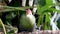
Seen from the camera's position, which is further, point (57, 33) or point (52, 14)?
point (52, 14)

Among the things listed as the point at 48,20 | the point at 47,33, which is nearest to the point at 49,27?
the point at 48,20

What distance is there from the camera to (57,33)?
59cm

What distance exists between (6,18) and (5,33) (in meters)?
0.16

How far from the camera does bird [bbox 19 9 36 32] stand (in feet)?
1.95

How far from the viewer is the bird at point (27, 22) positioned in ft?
1.95

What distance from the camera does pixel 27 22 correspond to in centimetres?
59

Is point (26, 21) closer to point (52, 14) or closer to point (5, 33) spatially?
point (5, 33)

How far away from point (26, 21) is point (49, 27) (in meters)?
0.17

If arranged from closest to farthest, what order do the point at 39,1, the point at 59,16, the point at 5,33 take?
the point at 5,33 → the point at 39,1 → the point at 59,16

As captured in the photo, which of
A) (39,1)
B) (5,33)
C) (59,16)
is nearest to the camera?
(5,33)

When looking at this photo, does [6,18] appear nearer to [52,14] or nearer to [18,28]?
[18,28]

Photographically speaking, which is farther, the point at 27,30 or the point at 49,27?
the point at 49,27

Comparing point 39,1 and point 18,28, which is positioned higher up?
point 39,1

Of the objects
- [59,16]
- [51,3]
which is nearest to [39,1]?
[51,3]
